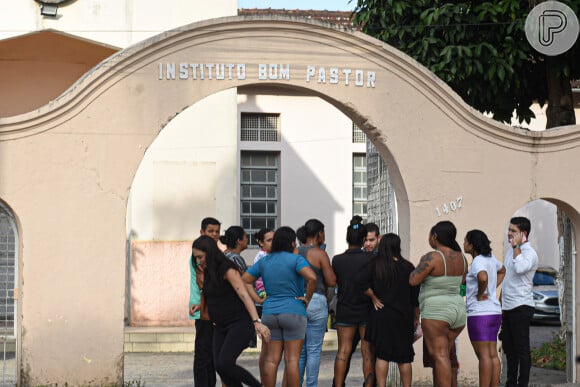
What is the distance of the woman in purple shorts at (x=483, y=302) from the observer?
406 inches

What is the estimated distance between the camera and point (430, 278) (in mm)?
9859

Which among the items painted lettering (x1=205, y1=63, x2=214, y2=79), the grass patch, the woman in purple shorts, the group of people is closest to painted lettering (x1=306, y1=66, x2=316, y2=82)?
painted lettering (x1=205, y1=63, x2=214, y2=79)

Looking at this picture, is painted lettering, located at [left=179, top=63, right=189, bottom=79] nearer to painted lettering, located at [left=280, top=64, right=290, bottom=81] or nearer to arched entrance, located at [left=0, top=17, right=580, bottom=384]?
arched entrance, located at [left=0, top=17, right=580, bottom=384]

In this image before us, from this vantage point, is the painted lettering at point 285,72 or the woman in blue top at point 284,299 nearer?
the woman in blue top at point 284,299

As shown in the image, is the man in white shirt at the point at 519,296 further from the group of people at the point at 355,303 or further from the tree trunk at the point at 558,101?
the tree trunk at the point at 558,101

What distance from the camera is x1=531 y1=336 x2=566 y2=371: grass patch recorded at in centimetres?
1407

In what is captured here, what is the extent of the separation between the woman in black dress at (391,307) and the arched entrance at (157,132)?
191 centimetres

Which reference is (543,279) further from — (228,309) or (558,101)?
(228,309)

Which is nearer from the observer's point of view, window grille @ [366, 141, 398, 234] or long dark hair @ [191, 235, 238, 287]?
long dark hair @ [191, 235, 238, 287]

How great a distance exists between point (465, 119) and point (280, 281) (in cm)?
362

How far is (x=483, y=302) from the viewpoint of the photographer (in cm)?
1039

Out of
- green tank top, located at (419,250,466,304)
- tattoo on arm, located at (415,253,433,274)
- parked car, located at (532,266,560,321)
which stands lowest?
parked car, located at (532,266,560,321)

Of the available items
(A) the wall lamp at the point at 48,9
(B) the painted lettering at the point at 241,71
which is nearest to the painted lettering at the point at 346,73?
(B) the painted lettering at the point at 241,71

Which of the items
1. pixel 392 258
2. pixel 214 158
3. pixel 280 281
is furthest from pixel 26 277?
pixel 214 158
